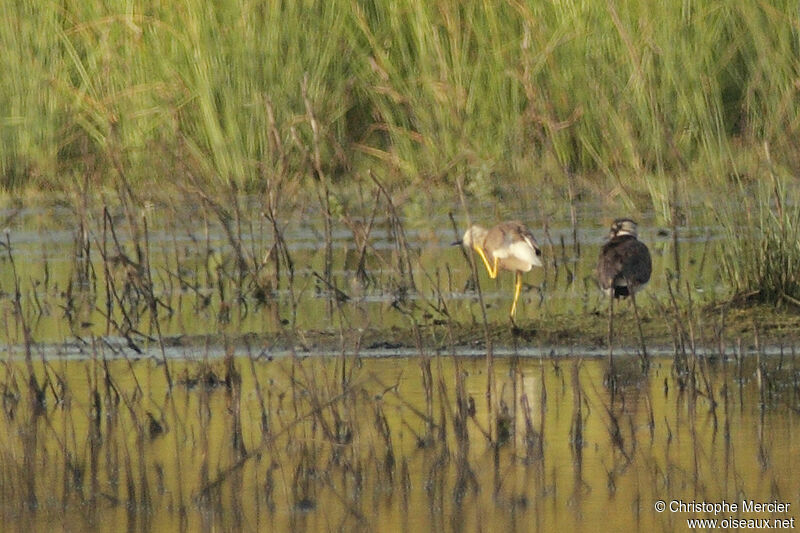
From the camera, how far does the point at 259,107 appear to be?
40.0 ft

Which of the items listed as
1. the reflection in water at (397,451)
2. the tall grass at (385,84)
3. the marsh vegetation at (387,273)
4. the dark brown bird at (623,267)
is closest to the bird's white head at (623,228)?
the dark brown bird at (623,267)

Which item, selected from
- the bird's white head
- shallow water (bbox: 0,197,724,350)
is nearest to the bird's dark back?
shallow water (bbox: 0,197,724,350)

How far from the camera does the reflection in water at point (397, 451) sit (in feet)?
15.3

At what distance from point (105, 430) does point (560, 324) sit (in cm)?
238

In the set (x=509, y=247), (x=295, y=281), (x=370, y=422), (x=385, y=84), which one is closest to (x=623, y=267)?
(x=509, y=247)

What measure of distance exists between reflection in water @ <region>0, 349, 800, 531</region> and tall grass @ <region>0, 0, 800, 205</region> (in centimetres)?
514

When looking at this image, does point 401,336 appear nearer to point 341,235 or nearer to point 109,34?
point 341,235

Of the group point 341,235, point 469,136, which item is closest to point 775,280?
point 341,235

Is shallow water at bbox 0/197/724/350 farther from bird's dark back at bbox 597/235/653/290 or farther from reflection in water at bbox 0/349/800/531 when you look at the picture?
reflection in water at bbox 0/349/800/531

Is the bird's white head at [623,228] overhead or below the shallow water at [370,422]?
overhead

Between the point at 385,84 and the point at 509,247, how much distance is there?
3.65 meters

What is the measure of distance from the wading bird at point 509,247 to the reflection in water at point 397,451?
5.41 ft

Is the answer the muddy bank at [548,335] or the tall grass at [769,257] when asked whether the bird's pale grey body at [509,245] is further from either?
the tall grass at [769,257]

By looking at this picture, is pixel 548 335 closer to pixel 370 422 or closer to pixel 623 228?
pixel 623 228
